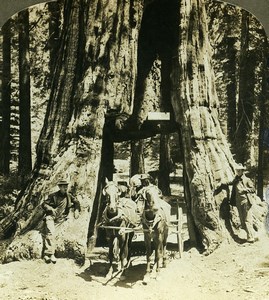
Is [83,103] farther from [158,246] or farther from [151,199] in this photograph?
[158,246]

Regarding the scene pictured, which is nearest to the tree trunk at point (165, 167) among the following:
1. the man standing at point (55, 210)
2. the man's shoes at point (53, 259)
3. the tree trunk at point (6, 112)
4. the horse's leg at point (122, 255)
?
the horse's leg at point (122, 255)

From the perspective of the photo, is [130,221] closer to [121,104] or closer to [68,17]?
[121,104]

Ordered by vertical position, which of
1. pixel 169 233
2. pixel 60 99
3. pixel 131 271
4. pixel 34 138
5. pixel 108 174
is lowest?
pixel 131 271

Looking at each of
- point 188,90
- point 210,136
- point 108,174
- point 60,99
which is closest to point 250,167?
point 210,136

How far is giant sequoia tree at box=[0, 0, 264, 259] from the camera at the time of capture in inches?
209

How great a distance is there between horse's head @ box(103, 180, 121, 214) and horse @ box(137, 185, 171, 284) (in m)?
0.24

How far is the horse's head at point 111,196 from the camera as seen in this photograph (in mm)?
5223

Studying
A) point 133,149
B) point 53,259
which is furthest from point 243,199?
point 53,259

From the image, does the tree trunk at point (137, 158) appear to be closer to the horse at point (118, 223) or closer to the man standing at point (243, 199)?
the horse at point (118, 223)

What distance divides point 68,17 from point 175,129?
4.63 feet

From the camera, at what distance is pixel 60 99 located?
5402 mm

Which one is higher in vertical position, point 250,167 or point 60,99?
point 60,99

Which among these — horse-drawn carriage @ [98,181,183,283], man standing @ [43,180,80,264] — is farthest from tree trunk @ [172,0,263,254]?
man standing @ [43,180,80,264]

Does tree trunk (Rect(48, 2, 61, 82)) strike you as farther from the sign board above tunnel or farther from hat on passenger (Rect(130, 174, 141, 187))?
hat on passenger (Rect(130, 174, 141, 187))
